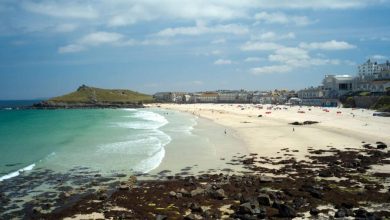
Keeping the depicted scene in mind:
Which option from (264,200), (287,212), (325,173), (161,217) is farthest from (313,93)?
(161,217)

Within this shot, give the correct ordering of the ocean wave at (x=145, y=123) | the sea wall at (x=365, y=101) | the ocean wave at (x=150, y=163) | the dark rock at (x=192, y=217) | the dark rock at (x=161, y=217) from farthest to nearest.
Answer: the sea wall at (x=365, y=101) → the ocean wave at (x=145, y=123) → the ocean wave at (x=150, y=163) → the dark rock at (x=161, y=217) → the dark rock at (x=192, y=217)

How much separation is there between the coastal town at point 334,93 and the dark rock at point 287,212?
62.2 meters

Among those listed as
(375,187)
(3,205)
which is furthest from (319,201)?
(3,205)

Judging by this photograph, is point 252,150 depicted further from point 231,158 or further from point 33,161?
point 33,161

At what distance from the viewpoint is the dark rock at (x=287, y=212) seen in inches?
493

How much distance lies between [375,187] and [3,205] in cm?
1480

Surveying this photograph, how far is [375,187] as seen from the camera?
1592 centimetres

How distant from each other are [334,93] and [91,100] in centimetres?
8564

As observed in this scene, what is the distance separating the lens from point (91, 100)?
142125 mm

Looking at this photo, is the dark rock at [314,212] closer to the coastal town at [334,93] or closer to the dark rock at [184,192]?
the dark rock at [184,192]

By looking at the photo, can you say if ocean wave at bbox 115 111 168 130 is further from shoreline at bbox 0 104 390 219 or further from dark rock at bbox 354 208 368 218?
dark rock at bbox 354 208 368 218

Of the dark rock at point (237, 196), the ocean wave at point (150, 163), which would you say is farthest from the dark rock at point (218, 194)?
the ocean wave at point (150, 163)

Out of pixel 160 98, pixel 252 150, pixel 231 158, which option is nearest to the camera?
pixel 231 158

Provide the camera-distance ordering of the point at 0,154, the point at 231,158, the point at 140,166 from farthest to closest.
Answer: the point at 0,154
the point at 231,158
the point at 140,166
